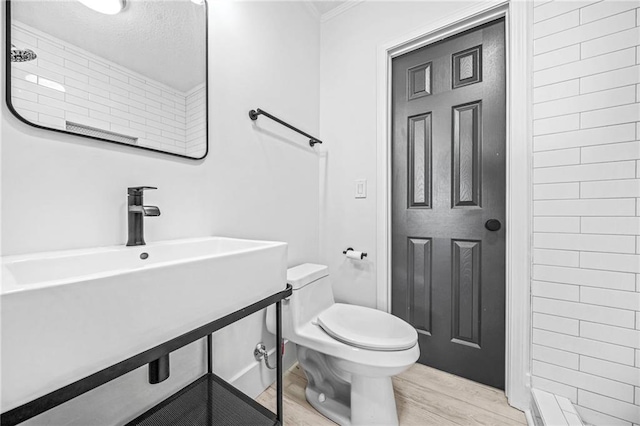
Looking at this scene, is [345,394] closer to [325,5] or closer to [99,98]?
[99,98]

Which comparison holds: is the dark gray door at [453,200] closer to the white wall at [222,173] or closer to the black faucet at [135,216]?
the white wall at [222,173]

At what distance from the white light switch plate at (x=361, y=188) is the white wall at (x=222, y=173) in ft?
0.98

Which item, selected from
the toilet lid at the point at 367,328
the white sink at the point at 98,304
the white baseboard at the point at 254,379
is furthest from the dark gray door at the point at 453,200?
the white sink at the point at 98,304

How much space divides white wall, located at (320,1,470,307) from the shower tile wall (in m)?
0.94

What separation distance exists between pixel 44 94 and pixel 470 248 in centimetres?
178

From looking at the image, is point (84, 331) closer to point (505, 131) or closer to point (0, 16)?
point (0, 16)

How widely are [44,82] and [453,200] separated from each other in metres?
1.68

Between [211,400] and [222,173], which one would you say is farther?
[222,173]

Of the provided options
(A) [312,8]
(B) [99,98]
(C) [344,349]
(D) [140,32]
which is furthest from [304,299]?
(A) [312,8]

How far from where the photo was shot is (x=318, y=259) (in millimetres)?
1841

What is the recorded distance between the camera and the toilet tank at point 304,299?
3.99 feet

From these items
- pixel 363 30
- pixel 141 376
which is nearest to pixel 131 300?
pixel 141 376

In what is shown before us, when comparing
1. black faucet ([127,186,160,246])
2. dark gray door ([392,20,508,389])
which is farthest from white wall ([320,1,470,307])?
black faucet ([127,186,160,246])

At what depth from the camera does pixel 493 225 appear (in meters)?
1.34
